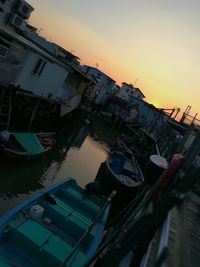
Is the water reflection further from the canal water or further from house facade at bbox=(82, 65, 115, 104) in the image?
house facade at bbox=(82, 65, 115, 104)

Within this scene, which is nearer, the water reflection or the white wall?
the water reflection

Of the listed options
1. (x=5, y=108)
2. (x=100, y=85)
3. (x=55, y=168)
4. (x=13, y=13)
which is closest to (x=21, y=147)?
(x=55, y=168)

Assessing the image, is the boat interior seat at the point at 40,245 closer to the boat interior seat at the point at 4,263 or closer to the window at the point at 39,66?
the boat interior seat at the point at 4,263

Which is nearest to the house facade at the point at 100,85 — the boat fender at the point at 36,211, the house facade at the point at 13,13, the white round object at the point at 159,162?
the house facade at the point at 13,13

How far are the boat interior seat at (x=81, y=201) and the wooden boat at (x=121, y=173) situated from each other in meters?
6.09

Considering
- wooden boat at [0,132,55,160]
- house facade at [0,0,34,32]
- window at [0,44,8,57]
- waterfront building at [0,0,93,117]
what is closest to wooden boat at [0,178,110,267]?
wooden boat at [0,132,55,160]

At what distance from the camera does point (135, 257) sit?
19.8 ft

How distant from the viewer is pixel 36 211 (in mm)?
10016

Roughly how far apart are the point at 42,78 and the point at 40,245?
20446mm

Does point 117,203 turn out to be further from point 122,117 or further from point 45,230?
point 122,117

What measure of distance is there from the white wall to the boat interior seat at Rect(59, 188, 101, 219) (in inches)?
510

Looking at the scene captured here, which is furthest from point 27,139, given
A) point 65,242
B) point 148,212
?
point 148,212

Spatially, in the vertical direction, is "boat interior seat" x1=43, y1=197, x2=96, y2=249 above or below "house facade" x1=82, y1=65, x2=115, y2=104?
Answer: below

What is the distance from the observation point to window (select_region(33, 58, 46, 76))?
25250 mm
